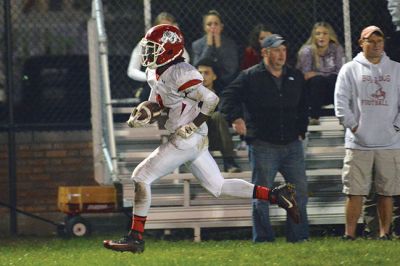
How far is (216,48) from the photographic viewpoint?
52.5ft

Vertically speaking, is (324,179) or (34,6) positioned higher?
(34,6)

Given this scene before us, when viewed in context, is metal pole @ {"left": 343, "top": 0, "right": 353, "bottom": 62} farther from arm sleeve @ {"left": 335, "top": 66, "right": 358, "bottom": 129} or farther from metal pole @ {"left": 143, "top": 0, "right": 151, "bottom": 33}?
arm sleeve @ {"left": 335, "top": 66, "right": 358, "bottom": 129}

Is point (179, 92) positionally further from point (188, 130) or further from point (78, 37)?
point (78, 37)

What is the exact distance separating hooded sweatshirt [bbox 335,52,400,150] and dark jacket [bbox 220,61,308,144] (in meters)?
0.60

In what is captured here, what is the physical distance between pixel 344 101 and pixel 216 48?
2617 millimetres

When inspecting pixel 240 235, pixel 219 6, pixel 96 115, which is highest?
pixel 219 6

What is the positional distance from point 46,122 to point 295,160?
5192 mm

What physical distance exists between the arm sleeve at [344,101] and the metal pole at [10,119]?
5.54 m

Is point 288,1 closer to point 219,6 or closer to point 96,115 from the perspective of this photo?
point 219,6

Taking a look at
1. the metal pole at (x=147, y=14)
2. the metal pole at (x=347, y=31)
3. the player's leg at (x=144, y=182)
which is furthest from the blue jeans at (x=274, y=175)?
the metal pole at (x=147, y=14)

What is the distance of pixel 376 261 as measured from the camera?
1157 centimetres

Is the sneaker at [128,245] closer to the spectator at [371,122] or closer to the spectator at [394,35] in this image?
the spectator at [371,122]

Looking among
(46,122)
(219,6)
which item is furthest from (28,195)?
(219,6)

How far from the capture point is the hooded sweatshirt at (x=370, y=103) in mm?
13742
